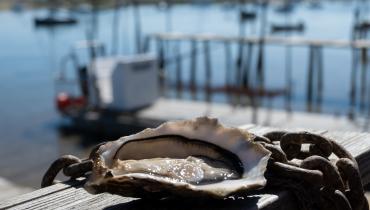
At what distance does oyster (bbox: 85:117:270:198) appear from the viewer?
4.81 feet

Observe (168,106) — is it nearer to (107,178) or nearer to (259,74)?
(259,74)

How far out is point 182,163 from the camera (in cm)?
159

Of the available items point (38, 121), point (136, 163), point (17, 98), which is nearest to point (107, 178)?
point (136, 163)

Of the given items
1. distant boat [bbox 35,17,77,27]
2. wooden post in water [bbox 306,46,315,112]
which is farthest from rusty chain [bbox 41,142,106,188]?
distant boat [bbox 35,17,77,27]

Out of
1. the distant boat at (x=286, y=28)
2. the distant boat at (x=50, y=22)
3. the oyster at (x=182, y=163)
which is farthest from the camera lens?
the distant boat at (x=50, y=22)

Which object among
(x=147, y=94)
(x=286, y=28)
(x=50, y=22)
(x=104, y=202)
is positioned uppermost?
(x=104, y=202)

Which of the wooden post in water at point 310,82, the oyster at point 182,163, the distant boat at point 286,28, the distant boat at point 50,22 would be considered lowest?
the distant boat at point 286,28

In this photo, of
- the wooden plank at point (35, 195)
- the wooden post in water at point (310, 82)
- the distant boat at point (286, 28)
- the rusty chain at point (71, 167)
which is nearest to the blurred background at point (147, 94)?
the wooden post in water at point (310, 82)

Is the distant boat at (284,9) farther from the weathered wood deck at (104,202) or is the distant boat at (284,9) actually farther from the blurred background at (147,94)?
the weathered wood deck at (104,202)

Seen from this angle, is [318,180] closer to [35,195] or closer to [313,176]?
[313,176]

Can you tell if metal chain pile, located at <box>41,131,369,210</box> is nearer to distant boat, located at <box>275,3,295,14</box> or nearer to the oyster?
the oyster

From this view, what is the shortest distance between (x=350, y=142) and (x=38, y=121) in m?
25.3

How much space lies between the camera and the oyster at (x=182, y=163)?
1.46m

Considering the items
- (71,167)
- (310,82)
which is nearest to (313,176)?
(71,167)
